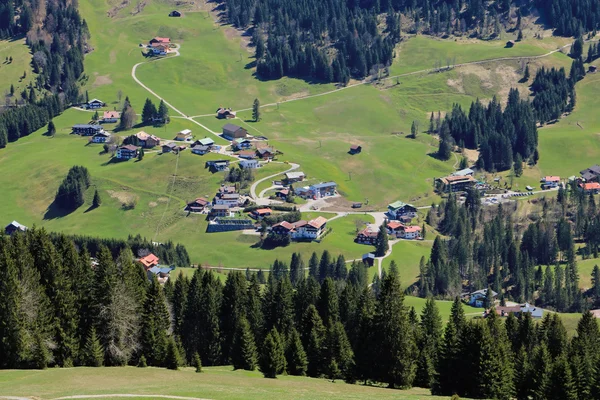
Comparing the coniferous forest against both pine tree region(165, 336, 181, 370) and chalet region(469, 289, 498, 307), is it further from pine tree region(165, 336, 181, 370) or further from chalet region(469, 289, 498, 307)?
chalet region(469, 289, 498, 307)

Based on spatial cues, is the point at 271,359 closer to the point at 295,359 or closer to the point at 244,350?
the point at 295,359

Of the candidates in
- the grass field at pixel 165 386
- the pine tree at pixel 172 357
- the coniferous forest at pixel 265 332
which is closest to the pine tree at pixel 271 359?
the coniferous forest at pixel 265 332

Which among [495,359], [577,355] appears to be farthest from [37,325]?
[577,355]

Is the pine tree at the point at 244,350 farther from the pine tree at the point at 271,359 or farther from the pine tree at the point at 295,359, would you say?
the pine tree at the point at 271,359

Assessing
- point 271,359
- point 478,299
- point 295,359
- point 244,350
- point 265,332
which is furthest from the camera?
point 478,299

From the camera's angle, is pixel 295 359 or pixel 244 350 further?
pixel 244 350

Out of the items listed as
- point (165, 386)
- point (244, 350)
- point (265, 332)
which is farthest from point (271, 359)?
point (165, 386)

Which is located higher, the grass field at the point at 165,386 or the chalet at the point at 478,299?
the grass field at the point at 165,386

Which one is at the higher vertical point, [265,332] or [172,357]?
[172,357]
